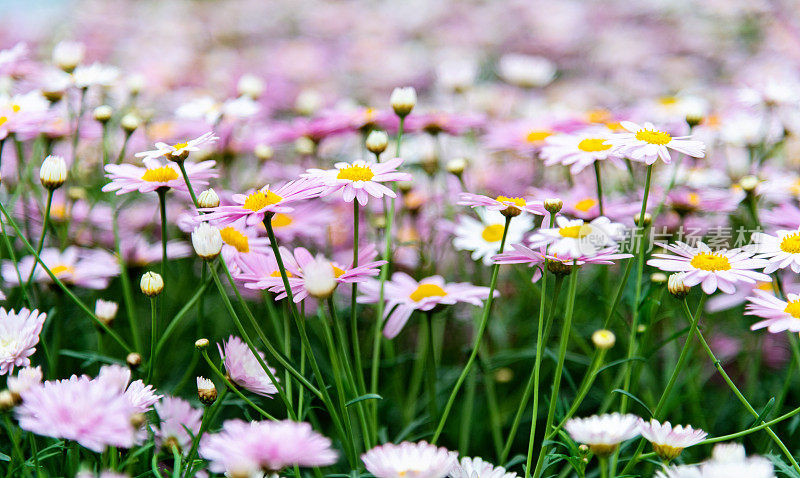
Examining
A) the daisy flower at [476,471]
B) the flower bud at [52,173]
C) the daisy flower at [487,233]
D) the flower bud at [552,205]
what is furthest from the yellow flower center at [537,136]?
the flower bud at [52,173]

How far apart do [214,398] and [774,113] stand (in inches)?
51.7

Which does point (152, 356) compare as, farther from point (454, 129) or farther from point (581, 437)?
point (454, 129)

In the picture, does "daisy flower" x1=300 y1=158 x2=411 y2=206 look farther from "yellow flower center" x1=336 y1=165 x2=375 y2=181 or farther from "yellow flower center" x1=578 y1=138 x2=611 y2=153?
"yellow flower center" x1=578 y1=138 x2=611 y2=153

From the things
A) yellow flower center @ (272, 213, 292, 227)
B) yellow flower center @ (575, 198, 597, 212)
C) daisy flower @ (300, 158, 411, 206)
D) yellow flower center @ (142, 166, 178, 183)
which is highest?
daisy flower @ (300, 158, 411, 206)

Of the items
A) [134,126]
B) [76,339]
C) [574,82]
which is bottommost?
[76,339]

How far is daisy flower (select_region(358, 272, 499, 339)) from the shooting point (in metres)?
1.01

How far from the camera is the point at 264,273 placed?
96 cm

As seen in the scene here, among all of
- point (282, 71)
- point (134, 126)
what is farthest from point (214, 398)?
point (282, 71)

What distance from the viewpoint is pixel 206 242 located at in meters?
0.80

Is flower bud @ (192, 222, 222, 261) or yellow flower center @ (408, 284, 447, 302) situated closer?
flower bud @ (192, 222, 222, 261)

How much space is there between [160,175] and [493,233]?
0.53 m

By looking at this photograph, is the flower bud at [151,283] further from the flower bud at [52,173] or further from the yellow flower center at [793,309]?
the yellow flower center at [793,309]

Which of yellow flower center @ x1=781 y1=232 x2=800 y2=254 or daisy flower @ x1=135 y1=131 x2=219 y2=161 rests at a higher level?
daisy flower @ x1=135 y1=131 x2=219 y2=161

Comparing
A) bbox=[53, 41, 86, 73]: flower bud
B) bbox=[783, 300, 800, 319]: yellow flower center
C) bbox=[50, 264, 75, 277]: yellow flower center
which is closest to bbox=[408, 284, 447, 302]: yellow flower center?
bbox=[783, 300, 800, 319]: yellow flower center
